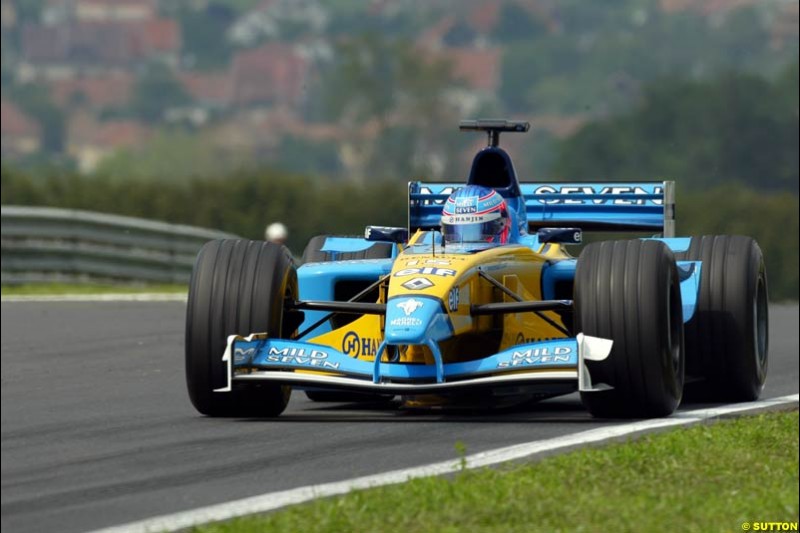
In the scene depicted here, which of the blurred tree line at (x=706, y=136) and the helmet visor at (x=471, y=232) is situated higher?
the blurred tree line at (x=706, y=136)

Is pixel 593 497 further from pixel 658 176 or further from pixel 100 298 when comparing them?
pixel 658 176

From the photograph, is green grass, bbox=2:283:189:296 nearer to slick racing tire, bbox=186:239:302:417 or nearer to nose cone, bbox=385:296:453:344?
slick racing tire, bbox=186:239:302:417

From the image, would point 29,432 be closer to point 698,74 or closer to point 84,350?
point 84,350

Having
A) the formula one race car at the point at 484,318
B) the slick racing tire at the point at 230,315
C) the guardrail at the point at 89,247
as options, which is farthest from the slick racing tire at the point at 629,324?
the guardrail at the point at 89,247

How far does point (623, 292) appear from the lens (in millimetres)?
9781

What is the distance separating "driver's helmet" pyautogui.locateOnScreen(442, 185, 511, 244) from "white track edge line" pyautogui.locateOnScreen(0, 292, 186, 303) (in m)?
9.02

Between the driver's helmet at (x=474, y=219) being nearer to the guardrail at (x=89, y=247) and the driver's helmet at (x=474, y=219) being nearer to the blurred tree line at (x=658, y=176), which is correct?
the guardrail at (x=89, y=247)

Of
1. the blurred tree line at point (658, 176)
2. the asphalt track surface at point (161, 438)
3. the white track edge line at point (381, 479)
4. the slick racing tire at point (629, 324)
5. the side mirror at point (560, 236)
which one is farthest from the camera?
the blurred tree line at point (658, 176)

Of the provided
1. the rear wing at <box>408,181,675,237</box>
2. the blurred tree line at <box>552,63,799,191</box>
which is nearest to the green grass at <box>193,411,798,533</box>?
the rear wing at <box>408,181,675,237</box>

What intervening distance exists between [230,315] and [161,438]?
1177 millimetres

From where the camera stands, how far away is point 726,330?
1142cm

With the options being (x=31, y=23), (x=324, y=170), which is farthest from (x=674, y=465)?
(x=31, y=23)

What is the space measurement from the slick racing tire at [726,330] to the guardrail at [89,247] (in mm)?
12227

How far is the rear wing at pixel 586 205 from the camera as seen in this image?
1302 centimetres
